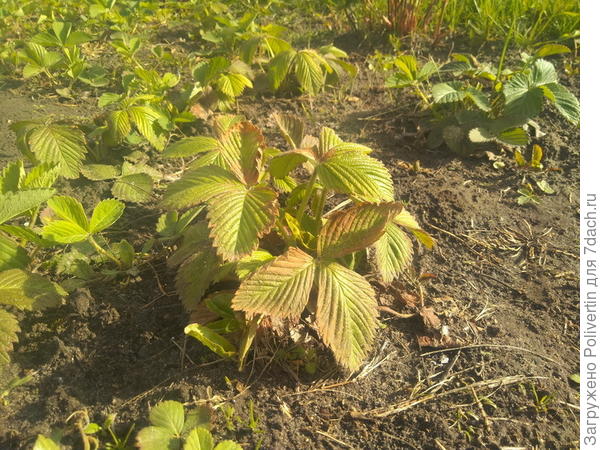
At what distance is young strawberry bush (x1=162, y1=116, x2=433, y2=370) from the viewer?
1218 mm

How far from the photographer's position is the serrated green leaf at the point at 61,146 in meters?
1.84

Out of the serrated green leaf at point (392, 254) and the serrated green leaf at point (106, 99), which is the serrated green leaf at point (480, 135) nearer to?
the serrated green leaf at point (392, 254)

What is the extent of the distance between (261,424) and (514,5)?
2819 mm

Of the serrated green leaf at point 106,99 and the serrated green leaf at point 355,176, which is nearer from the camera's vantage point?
the serrated green leaf at point 355,176

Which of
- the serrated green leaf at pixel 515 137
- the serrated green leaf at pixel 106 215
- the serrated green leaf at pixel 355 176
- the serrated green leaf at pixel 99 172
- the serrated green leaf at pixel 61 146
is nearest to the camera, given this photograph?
the serrated green leaf at pixel 355 176

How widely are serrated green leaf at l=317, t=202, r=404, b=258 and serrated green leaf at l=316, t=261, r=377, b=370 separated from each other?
6cm

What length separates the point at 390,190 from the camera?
1325 millimetres

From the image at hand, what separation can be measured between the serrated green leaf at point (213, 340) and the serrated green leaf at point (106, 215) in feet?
1.40

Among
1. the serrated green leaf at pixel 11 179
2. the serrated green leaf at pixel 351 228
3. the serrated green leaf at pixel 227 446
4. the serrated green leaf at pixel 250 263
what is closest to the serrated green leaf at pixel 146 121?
the serrated green leaf at pixel 11 179

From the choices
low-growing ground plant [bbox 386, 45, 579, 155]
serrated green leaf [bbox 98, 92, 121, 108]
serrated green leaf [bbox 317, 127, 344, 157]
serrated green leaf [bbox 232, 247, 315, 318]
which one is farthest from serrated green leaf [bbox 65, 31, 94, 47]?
serrated green leaf [bbox 232, 247, 315, 318]

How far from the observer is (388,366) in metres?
1.49

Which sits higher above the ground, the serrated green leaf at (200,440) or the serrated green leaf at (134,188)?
the serrated green leaf at (134,188)

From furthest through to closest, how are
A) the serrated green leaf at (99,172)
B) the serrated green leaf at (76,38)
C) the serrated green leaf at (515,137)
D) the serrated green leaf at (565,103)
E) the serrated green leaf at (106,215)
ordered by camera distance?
1. the serrated green leaf at (76,38)
2. the serrated green leaf at (515,137)
3. the serrated green leaf at (565,103)
4. the serrated green leaf at (99,172)
5. the serrated green leaf at (106,215)

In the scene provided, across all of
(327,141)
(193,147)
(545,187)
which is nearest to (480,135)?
(545,187)
